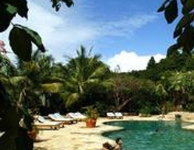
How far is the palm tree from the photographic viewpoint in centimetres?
3153

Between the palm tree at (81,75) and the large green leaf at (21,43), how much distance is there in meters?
29.9

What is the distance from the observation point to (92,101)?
1308 inches

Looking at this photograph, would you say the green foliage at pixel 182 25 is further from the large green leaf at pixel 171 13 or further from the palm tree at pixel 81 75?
the palm tree at pixel 81 75

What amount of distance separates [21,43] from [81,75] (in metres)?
31.1

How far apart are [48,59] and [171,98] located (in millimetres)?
12819

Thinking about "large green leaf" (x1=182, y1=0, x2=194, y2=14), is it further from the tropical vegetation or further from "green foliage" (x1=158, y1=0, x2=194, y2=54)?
the tropical vegetation

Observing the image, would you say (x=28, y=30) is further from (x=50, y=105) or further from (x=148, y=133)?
(x=50, y=105)

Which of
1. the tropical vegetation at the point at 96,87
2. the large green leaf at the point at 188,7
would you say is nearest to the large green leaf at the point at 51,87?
the tropical vegetation at the point at 96,87

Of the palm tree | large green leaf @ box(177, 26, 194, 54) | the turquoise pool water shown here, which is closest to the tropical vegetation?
the palm tree

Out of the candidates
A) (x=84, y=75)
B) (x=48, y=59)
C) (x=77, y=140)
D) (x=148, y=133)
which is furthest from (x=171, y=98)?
(x=77, y=140)

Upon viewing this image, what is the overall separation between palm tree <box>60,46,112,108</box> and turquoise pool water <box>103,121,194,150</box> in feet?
16.2

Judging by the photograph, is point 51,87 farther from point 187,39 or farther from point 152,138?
point 187,39

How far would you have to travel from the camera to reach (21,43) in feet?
3.18

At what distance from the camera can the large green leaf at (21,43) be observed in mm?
958
